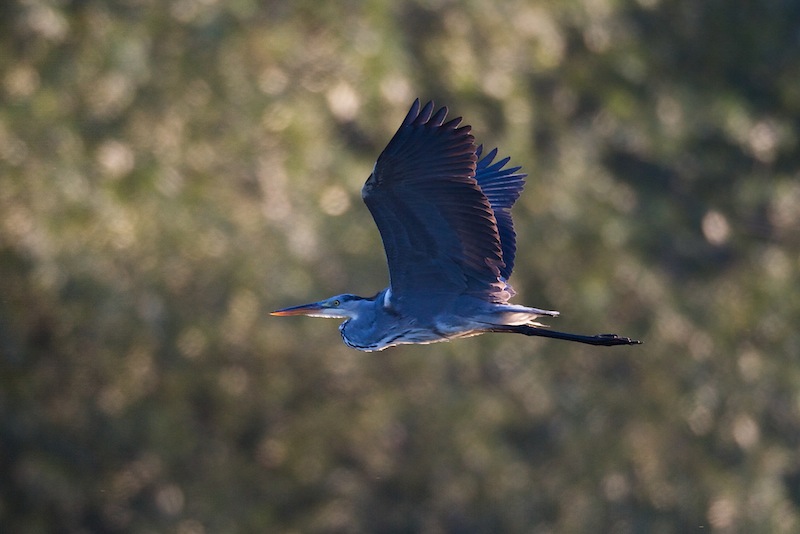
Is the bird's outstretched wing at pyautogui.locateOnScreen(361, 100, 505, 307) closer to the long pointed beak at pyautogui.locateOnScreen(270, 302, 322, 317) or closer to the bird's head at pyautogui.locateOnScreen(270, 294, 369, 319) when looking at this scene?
the bird's head at pyautogui.locateOnScreen(270, 294, 369, 319)

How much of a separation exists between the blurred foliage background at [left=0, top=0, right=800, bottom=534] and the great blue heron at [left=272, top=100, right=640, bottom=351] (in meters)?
4.10

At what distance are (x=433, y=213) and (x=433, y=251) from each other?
203mm

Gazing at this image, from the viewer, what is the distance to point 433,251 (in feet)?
16.1

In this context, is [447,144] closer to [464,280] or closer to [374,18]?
[464,280]

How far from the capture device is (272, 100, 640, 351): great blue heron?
459 centimetres

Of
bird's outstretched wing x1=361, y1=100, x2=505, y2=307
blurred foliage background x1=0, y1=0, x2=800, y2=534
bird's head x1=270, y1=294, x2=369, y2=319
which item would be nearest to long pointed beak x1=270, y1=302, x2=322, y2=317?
bird's head x1=270, y1=294, x2=369, y2=319

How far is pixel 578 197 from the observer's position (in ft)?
37.0

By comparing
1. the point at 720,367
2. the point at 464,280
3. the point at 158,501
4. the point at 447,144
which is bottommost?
the point at 158,501

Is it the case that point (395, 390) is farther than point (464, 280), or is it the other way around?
point (395, 390)

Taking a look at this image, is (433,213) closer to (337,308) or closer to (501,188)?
(337,308)

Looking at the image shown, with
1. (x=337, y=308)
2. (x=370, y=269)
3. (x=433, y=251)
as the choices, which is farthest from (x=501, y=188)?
(x=370, y=269)

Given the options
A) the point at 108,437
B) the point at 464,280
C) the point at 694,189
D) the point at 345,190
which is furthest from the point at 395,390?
the point at 464,280

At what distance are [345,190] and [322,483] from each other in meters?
2.27

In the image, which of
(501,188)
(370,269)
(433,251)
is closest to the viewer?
(433,251)
